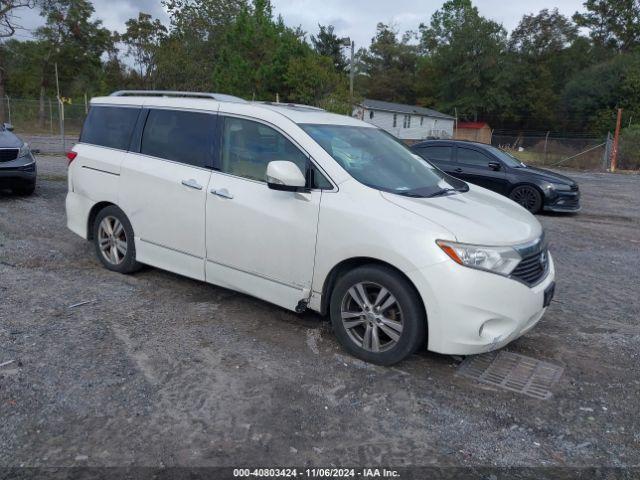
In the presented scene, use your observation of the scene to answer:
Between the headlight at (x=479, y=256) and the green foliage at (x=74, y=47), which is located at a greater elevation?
the green foliage at (x=74, y=47)

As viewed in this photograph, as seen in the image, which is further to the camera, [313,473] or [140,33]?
[140,33]

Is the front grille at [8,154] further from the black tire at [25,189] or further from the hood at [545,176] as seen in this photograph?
the hood at [545,176]

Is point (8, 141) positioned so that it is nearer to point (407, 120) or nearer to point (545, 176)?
point (545, 176)

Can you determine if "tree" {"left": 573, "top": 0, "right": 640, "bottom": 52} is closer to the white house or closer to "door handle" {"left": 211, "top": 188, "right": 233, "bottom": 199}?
the white house

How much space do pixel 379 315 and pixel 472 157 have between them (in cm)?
867

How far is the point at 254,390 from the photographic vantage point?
11.9 ft

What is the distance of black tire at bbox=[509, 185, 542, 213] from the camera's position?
1131 centimetres

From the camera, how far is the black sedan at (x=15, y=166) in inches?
376

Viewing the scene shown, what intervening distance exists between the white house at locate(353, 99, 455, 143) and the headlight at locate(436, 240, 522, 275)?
4560 centimetres

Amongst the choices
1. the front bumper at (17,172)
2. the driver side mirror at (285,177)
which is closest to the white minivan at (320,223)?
the driver side mirror at (285,177)

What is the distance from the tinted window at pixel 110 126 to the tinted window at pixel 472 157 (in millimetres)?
7930

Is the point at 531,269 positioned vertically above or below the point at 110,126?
below

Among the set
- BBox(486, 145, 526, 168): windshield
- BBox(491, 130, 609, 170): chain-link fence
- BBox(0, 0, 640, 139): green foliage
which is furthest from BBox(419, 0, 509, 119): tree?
BBox(486, 145, 526, 168): windshield

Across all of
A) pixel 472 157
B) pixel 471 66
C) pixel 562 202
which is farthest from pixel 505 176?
pixel 471 66
